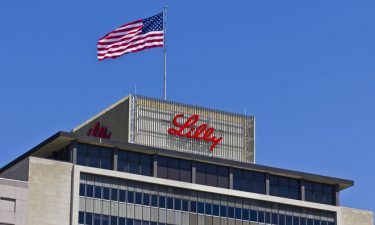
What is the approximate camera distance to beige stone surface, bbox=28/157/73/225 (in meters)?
122

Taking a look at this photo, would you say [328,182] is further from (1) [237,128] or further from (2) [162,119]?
(2) [162,119]

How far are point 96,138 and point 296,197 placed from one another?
81.5 ft

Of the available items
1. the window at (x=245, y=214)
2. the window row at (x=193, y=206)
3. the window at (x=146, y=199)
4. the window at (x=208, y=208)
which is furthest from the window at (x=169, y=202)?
the window at (x=245, y=214)

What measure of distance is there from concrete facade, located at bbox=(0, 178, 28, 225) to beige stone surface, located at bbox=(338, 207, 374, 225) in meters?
37.9

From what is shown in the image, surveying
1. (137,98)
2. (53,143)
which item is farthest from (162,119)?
(53,143)

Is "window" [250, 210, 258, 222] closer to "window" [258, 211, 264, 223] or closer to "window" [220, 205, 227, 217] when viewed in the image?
"window" [258, 211, 264, 223]

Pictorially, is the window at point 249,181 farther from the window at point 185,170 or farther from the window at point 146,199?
the window at point 146,199

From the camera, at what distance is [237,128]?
140375mm

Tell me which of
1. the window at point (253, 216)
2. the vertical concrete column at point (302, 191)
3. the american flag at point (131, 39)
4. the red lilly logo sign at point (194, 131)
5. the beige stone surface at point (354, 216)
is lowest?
the window at point (253, 216)

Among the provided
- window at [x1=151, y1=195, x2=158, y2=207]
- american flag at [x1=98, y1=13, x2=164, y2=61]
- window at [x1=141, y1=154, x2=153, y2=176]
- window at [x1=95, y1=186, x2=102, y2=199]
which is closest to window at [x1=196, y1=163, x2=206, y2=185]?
window at [x1=141, y1=154, x2=153, y2=176]

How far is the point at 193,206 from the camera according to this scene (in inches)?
5226

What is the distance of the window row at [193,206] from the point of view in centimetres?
12712

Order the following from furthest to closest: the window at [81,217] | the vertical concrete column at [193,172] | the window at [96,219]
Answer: the vertical concrete column at [193,172], the window at [96,219], the window at [81,217]

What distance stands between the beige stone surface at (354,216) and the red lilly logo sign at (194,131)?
16182mm
